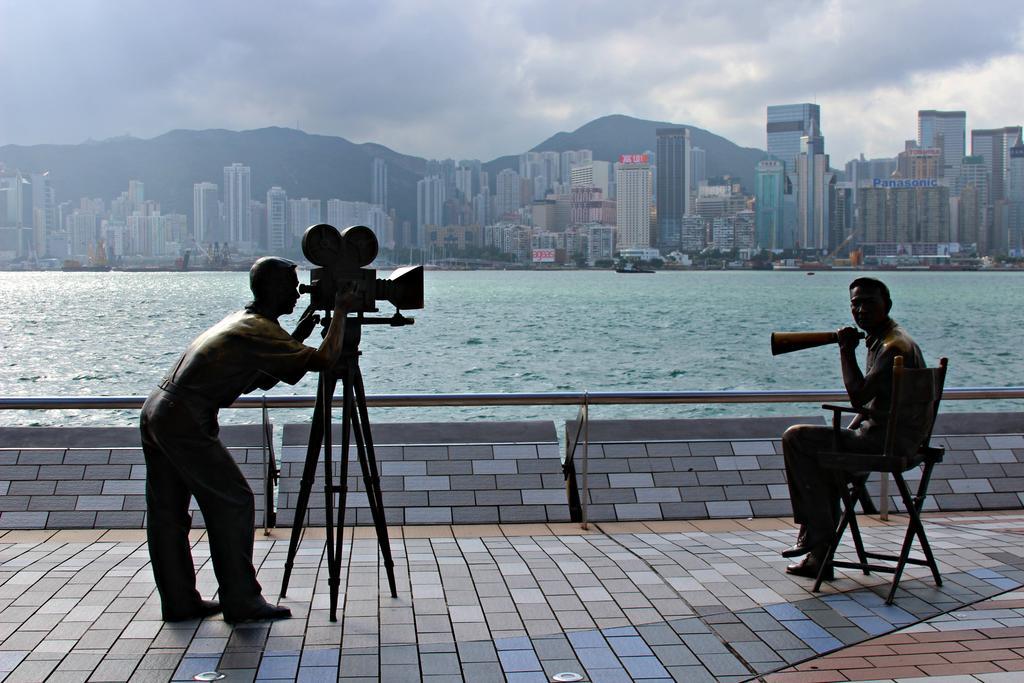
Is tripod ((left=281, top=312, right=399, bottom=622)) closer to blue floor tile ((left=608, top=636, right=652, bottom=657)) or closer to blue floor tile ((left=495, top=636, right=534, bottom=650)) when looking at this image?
blue floor tile ((left=495, top=636, right=534, bottom=650))

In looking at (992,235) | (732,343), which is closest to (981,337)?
(732,343)

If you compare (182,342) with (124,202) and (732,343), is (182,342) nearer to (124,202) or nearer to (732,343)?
(732,343)

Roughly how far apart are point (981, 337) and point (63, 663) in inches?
2492

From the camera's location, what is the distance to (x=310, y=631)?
203 inches

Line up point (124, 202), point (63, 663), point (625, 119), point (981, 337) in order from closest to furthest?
point (63, 663), point (981, 337), point (124, 202), point (625, 119)

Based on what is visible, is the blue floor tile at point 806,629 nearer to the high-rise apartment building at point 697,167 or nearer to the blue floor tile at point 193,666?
the blue floor tile at point 193,666

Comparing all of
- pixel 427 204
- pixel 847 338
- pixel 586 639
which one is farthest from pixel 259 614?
pixel 427 204

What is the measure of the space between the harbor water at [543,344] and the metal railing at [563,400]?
49.4 feet

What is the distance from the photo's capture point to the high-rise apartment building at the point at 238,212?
97.9m

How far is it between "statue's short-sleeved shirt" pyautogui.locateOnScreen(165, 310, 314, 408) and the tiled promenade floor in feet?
3.74

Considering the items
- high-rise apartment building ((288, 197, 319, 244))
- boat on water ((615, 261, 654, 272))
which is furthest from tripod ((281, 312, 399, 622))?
boat on water ((615, 261, 654, 272))

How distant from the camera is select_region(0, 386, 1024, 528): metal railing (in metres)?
7.29

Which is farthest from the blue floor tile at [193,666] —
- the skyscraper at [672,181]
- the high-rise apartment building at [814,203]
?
the skyscraper at [672,181]

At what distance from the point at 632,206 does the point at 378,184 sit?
36504 mm
